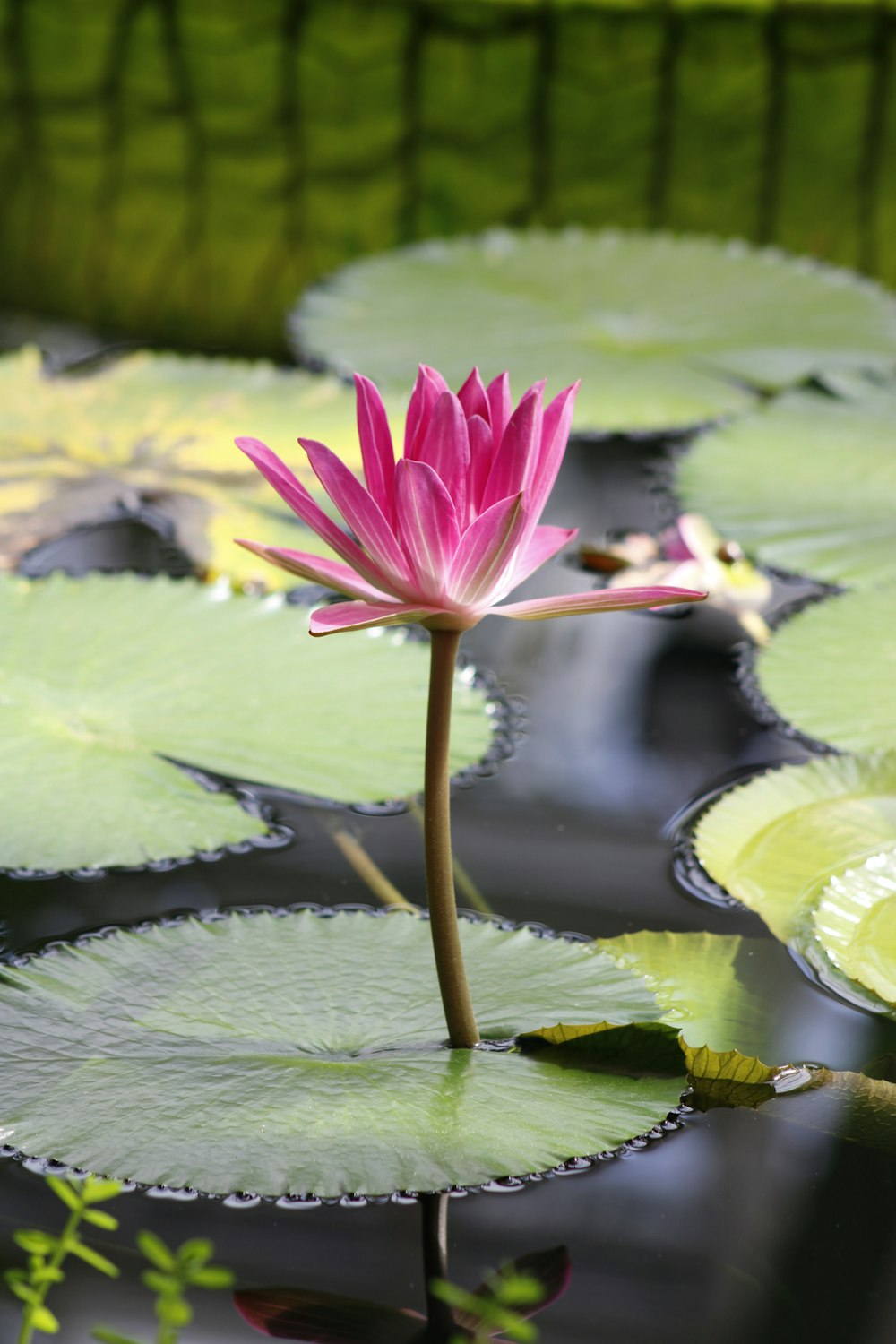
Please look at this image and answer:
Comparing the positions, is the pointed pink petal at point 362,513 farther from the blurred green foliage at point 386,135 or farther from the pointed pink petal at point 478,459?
the blurred green foliage at point 386,135

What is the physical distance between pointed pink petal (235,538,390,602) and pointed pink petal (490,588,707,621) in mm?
57

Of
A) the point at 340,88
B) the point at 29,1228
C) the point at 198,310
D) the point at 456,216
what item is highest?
the point at 340,88

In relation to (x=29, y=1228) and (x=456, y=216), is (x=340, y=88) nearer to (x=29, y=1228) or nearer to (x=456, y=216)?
(x=456, y=216)

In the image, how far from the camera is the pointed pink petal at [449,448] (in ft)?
1.75

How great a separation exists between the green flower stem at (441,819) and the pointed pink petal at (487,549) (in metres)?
0.02

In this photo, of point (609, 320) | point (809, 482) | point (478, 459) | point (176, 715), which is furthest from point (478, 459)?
point (609, 320)

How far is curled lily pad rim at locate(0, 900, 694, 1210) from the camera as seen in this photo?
60 cm

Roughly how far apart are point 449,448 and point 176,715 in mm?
459

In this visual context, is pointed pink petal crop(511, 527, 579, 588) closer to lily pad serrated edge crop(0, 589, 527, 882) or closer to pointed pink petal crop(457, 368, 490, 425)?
pointed pink petal crop(457, 368, 490, 425)

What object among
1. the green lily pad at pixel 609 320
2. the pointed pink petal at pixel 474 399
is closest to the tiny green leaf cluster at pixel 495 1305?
the pointed pink petal at pixel 474 399

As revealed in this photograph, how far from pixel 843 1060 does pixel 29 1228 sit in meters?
0.41

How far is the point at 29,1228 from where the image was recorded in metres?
0.59

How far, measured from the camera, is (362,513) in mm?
527

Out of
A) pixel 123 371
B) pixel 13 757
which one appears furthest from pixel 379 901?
pixel 123 371
